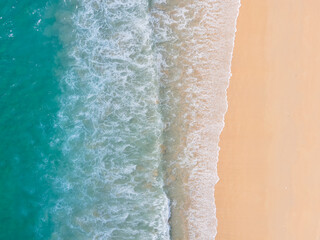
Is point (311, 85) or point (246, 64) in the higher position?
point (246, 64)

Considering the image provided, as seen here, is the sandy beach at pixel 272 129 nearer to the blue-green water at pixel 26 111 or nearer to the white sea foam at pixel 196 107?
the white sea foam at pixel 196 107

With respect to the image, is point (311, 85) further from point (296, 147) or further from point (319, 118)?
point (296, 147)

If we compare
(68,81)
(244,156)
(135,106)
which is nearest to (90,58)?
(68,81)

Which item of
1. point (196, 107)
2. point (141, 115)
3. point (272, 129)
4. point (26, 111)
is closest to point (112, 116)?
point (141, 115)

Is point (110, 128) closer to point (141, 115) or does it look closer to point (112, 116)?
point (112, 116)

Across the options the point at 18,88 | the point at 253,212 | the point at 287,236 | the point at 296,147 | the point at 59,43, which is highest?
the point at 59,43

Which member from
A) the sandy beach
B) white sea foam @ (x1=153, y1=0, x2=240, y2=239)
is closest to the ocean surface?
white sea foam @ (x1=153, y1=0, x2=240, y2=239)

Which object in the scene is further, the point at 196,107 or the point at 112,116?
the point at 112,116
